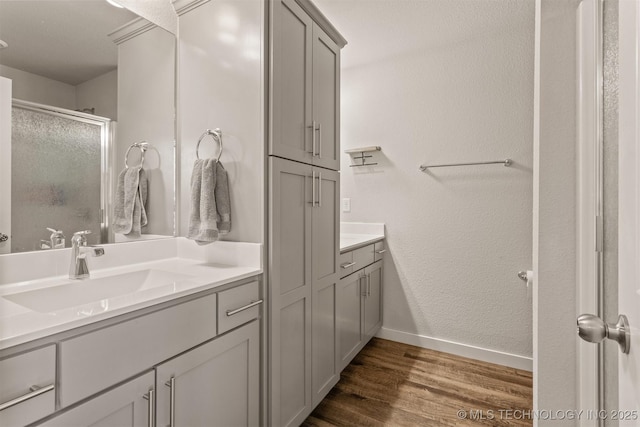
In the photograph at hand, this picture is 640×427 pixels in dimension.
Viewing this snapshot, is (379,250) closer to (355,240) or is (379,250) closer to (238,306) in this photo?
(355,240)

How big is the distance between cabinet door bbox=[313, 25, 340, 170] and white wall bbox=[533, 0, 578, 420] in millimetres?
1029

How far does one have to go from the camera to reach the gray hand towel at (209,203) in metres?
1.34

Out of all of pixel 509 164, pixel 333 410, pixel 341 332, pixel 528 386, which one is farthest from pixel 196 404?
pixel 509 164

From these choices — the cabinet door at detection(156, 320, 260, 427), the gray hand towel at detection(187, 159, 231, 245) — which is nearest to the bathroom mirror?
the gray hand towel at detection(187, 159, 231, 245)

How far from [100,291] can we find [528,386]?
249cm

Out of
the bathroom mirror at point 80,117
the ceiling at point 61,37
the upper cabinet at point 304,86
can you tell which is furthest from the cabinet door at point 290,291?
the ceiling at point 61,37

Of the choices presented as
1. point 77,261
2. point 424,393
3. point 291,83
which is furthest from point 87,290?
point 424,393

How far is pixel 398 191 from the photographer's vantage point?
2.61 meters

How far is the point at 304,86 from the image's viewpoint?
157 centimetres

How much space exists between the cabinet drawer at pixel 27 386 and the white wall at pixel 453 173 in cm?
230

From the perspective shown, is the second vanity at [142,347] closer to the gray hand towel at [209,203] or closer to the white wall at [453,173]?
the gray hand towel at [209,203]

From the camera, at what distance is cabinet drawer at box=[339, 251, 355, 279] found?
78.8 inches

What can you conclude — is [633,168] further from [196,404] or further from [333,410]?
[333,410]

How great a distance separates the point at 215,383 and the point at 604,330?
1133 millimetres
